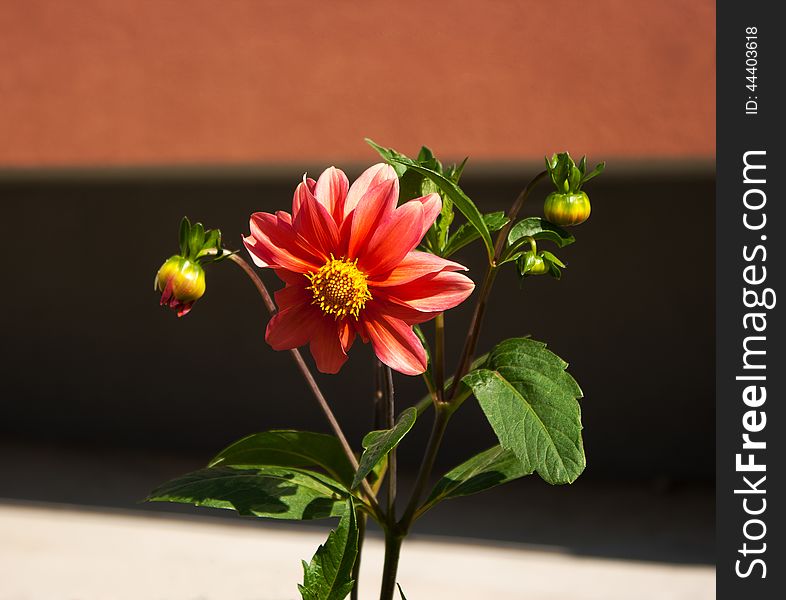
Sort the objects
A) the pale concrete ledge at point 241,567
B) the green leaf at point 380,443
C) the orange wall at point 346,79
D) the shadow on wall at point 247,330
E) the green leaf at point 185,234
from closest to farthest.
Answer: the green leaf at point 380,443 < the green leaf at point 185,234 < the pale concrete ledge at point 241,567 < the orange wall at point 346,79 < the shadow on wall at point 247,330

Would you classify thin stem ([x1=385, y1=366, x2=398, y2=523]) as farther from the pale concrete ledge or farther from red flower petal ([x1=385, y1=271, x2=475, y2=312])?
the pale concrete ledge

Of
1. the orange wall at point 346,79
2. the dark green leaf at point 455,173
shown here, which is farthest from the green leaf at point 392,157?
the orange wall at point 346,79

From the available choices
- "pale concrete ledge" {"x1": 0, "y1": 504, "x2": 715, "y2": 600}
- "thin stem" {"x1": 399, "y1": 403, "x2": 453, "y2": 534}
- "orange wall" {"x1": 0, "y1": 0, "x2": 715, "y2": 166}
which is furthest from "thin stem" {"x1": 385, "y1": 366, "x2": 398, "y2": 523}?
"orange wall" {"x1": 0, "y1": 0, "x2": 715, "y2": 166}

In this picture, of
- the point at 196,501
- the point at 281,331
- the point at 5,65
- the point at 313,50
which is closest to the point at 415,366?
the point at 281,331

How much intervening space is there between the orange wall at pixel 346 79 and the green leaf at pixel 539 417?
8.06 feet

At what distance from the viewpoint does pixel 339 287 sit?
2.24 feet

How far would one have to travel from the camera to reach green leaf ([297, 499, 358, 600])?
0.74 metres

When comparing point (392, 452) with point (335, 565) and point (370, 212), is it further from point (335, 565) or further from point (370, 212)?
point (370, 212)

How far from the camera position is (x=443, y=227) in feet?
2.62

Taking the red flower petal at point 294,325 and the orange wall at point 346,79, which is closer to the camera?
the red flower petal at point 294,325

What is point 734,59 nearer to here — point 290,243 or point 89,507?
point 290,243

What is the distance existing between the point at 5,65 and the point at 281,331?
325cm

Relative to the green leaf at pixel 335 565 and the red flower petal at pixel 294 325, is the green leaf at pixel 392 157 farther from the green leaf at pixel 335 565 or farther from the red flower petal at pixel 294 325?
the green leaf at pixel 335 565

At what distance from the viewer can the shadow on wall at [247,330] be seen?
13.9 ft
